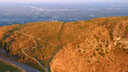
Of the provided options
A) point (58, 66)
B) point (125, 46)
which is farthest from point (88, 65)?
point (125, 46)

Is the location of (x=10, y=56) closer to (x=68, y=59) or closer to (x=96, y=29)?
(x=68, y=59)

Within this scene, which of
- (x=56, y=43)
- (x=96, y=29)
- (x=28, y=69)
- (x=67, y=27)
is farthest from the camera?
(x=67, y=27)

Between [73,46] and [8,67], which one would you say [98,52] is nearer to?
[73,46]

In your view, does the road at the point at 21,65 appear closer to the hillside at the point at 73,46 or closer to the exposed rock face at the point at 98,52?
the hillside at the point at 73,46

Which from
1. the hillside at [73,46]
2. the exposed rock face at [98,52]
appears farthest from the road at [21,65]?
the exposed rock face at [98,52]

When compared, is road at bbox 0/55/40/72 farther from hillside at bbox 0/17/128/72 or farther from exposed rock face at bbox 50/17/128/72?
exposed rock face at bbox 50/17/128/72

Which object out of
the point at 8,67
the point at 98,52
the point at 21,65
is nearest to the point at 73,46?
the point at 98,52

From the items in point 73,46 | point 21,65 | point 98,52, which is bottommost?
point 21,65
